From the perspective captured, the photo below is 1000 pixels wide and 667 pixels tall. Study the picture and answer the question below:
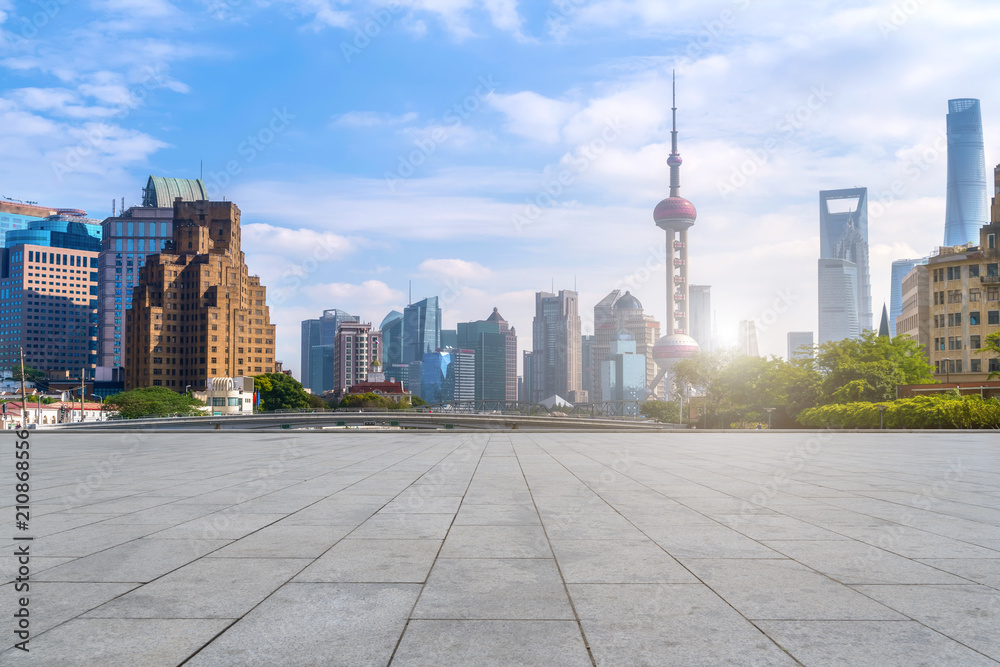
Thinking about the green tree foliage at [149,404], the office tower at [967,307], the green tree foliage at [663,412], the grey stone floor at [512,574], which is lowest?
the green tree foliage at [663,412]

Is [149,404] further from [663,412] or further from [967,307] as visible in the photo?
[967,307]

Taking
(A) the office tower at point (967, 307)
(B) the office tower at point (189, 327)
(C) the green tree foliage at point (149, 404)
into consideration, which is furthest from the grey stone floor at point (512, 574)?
(B) the office tower at point (189, 327)

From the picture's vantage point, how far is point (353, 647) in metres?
4.85

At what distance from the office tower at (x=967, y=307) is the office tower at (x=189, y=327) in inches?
6197

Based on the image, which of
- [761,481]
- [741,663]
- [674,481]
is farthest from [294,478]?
[741,663]

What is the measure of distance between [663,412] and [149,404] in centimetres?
10811

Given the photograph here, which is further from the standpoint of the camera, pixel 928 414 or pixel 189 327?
pixel 189 327

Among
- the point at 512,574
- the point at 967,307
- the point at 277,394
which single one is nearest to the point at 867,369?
the point at 967,307

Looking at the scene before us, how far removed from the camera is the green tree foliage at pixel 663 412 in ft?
501

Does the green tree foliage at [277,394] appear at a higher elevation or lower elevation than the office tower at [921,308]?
lower

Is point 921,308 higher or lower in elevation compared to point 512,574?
higher

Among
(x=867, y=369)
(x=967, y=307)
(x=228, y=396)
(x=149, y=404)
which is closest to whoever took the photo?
(x=867, y=369)

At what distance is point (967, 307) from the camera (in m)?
94.9

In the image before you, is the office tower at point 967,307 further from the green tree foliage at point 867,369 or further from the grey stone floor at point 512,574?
the grey stone floor at point 512,574
